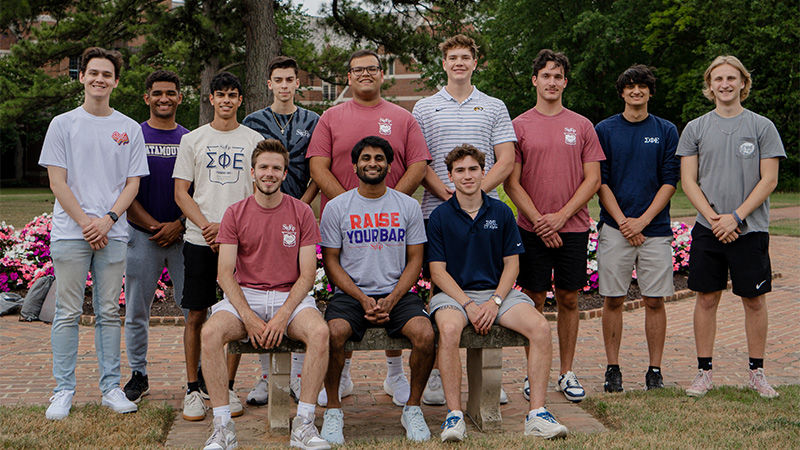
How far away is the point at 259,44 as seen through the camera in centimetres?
1293

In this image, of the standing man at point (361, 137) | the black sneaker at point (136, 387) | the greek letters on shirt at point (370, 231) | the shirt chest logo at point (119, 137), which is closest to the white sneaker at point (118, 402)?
the black sneaker at point (136, 387)

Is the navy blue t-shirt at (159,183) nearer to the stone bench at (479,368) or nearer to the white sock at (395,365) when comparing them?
the stone bench at (479,368)

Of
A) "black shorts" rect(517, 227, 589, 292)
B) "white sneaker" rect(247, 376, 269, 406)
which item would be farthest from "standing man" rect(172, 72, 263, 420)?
"black shorts" rect(517, 227, 589, 292)

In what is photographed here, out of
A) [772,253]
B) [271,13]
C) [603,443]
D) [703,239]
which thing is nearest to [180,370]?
[603,443]

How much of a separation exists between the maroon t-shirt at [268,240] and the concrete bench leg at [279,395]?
18.9 inches

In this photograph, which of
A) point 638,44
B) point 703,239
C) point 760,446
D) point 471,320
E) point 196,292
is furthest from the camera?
point 638,44

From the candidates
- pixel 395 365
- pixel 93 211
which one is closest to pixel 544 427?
pixel 395 365

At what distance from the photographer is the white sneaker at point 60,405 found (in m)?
4.46

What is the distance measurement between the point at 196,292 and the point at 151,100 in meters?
1.48

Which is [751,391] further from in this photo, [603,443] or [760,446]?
[603,443]

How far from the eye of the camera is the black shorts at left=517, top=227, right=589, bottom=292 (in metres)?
5.20

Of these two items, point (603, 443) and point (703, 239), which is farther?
point (703, 239)

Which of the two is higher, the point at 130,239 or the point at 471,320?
the point at 130,239

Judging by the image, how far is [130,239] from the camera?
508 centimetres
